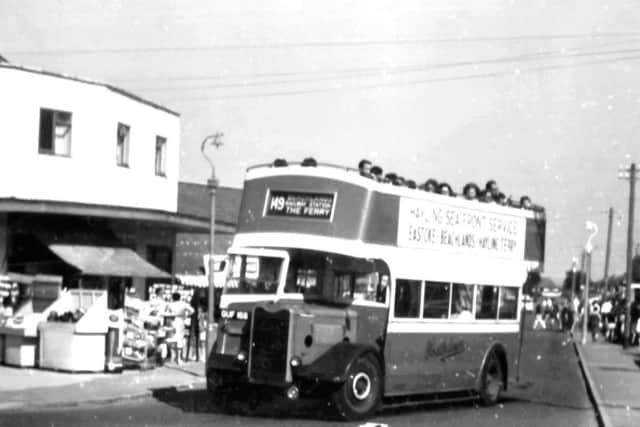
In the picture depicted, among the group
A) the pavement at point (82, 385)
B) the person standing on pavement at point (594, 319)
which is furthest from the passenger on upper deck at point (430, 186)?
the person standing on pavement at point (594, 319)

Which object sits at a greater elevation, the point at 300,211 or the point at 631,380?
the point at 300,211

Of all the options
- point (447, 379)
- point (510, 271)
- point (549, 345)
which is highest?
point (510, 271)

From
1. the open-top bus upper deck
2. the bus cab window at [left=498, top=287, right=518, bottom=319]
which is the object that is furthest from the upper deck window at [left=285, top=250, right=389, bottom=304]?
the bus cab window at [left=498, top=287, right=518, bottom=319]

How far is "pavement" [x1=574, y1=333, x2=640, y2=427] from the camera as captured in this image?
19.9 m

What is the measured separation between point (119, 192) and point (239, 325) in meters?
13.9

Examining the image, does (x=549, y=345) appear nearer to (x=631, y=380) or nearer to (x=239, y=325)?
(x=631, y=380)

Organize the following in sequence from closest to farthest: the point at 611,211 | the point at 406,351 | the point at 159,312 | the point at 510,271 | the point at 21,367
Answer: the point at 406,351 → the point at 510,271 → the point at 21,367 → the point at 159,312 → the point at 611,211

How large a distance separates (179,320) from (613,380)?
10.2m

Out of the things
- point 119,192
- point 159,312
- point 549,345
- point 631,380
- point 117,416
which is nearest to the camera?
point 117,416

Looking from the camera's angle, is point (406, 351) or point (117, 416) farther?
point (406, 351)

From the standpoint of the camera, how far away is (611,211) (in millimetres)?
79625

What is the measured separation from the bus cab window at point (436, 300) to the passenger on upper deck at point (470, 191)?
184cm

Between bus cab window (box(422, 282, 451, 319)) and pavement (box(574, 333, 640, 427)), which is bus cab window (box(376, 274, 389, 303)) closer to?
bus cab window (box(422, 282, 451, 319))

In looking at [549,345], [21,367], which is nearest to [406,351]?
[21,367]
